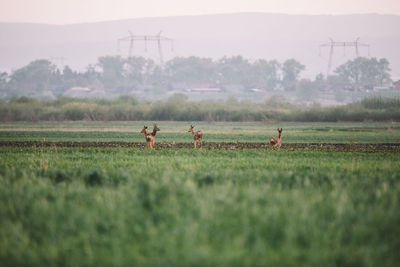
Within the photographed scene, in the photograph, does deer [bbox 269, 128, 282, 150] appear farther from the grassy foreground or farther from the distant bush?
the distant bush

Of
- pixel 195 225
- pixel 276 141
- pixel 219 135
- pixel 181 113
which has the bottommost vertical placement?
pixel 195 225

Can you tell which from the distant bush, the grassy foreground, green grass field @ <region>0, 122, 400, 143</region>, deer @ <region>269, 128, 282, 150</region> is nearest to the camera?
the grassy foreground

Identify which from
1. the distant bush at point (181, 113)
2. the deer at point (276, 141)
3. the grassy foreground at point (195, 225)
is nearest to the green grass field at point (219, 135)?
the deer at point (276, 141)

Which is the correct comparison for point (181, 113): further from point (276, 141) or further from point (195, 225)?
point (195, 225)

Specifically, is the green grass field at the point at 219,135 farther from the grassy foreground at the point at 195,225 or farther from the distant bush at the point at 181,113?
the distant bush at the point at 181,113

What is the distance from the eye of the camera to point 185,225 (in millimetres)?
10109

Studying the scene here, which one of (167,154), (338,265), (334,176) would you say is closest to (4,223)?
(338,265)

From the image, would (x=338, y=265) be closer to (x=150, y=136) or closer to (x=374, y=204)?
(x=374, y=204)

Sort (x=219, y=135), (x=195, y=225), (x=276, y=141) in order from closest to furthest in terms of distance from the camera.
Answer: (x=195, y=225)
(x=276, y=141)
(x=219, y=135)

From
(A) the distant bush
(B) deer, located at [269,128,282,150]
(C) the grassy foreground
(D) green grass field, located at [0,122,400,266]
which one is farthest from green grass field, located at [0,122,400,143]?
(A) the distant bush

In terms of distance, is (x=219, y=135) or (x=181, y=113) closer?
(x=219, y=135)

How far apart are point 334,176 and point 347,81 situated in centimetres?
18512

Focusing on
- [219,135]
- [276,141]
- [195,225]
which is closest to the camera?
[195,225]

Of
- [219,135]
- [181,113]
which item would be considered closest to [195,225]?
[219,135]
